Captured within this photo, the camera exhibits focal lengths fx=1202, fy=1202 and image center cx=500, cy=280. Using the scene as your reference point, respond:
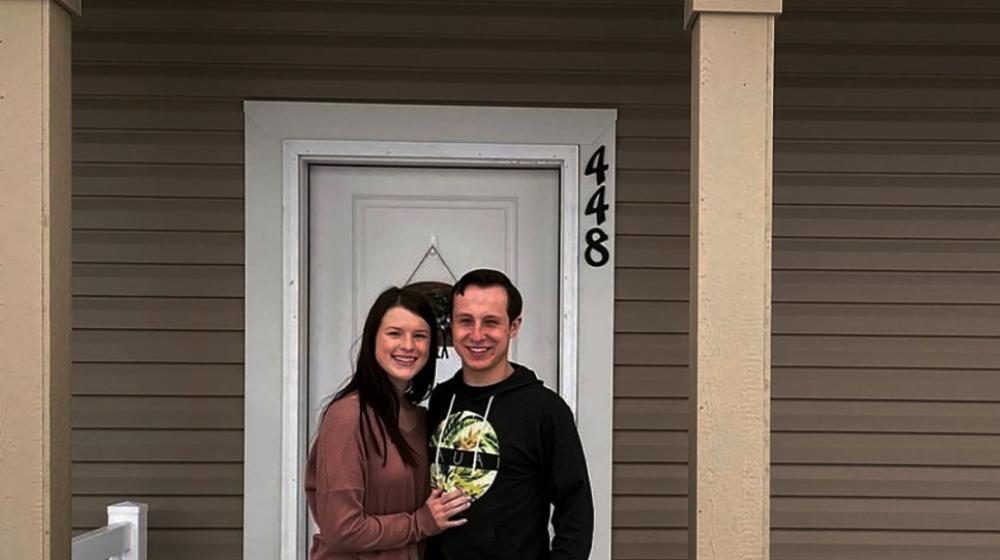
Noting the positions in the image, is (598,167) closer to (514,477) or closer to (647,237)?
(647,237)

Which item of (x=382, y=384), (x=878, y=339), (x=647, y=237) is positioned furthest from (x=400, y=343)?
(x=878, y=339)

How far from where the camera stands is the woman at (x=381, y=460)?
8.55 feet

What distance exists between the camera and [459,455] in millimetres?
2703

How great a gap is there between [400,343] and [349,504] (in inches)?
14.6

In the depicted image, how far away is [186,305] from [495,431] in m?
1.81

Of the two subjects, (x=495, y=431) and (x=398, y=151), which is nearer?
(x=495, y=431)

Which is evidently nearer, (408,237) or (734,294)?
(734,294)

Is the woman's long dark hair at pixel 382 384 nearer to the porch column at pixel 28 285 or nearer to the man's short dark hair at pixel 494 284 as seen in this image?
the man's short dark hair at pixel 494 284

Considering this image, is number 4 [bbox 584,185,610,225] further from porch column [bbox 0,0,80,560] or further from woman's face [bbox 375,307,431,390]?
porch column [bbox 0,0,80,560]

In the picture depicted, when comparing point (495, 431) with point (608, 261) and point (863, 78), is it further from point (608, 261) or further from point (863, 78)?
point (863, 78)

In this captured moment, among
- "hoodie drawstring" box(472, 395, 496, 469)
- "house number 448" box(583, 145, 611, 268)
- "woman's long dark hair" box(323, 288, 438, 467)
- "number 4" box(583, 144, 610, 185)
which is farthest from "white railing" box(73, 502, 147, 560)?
"number 4" box(583, 144, 610, 185)

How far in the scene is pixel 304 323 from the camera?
165 inches

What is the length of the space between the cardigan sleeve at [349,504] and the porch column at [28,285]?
0.58 meters

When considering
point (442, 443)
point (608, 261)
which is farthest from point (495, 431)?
point (608, 261)
